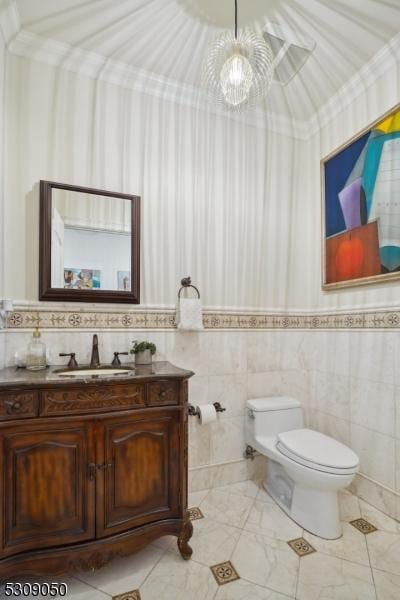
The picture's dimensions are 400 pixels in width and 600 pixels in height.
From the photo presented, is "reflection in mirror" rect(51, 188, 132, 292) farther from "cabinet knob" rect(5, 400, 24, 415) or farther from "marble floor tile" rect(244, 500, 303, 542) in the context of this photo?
"marble floor tile" rect(244, 500, 303, 542)

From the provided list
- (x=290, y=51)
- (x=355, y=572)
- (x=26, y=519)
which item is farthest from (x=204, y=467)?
(x=290, y=51)

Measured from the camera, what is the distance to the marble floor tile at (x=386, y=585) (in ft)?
4.16

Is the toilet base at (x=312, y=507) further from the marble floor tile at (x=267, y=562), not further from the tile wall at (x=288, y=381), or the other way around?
the tile wall at (x=288, y=381)

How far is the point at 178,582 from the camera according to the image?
1345mm

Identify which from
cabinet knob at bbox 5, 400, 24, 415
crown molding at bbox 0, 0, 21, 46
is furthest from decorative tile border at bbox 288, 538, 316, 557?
crown molding at bbox 0, 0, 21, 46

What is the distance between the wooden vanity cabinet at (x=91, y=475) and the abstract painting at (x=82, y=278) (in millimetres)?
688

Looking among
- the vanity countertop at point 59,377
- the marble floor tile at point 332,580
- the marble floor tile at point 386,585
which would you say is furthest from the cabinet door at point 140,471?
the marble floor tile at point 386,585

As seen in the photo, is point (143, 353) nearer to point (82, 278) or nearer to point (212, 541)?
point (82, 278)

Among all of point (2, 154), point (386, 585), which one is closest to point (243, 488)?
point (386, 585)

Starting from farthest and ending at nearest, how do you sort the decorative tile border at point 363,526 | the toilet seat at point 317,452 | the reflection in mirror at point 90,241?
1. the reflection in mirror at point 90,241
2. the decorative tile border at point 363,526
3. the toilet seat at point 317,452

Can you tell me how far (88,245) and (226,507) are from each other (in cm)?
179

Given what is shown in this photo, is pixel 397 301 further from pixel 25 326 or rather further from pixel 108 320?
pixel 25 326

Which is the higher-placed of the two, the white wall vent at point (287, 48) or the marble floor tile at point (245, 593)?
the white wall vent at point (287, 48)

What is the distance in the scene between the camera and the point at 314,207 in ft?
8.04
